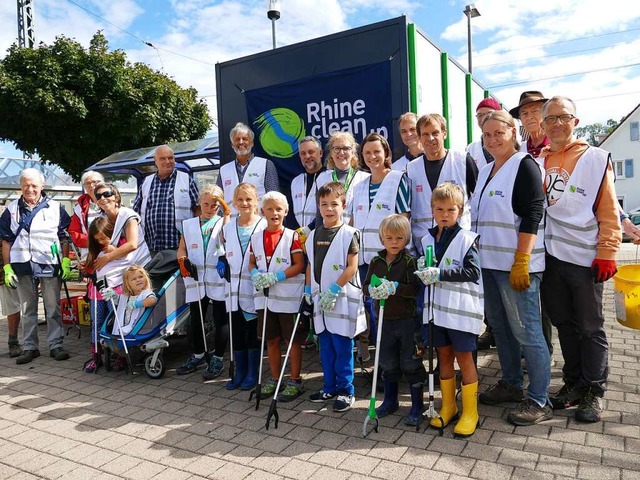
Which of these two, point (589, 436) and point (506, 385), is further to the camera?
point (506, 385)

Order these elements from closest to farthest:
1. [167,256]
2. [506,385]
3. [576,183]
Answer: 1. [576,183]
2. [506,385]
3. [167,256]

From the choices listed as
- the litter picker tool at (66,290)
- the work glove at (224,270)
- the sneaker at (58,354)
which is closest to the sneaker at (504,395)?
the work glove at (224,270)

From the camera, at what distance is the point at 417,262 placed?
133 inches

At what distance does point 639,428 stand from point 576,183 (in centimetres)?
162

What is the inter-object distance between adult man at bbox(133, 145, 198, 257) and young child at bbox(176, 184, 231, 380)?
0.69 metres

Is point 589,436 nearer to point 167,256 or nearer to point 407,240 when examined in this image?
point 407,240

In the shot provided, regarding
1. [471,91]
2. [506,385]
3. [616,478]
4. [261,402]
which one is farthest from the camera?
[471,91]

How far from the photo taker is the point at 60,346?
562 centimetres

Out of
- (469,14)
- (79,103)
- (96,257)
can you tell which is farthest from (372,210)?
(469,14)

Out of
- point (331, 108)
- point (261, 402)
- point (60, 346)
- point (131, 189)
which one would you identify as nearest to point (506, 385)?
point (261, 402)

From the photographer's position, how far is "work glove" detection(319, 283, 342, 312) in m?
3.54

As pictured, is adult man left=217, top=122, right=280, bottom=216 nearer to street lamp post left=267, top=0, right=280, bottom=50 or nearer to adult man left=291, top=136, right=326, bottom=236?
adult man left=291, top=136, right=326, bottom=236

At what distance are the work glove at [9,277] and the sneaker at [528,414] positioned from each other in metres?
5.19

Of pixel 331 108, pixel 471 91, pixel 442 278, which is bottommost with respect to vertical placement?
pixel 442 278
